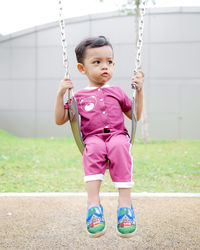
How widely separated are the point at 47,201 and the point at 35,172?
2872 millimetres

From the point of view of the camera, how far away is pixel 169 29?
44.1 feet

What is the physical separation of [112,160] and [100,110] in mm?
392

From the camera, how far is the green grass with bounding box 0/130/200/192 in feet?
20.8

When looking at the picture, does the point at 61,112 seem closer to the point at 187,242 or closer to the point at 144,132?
the point at 187,242

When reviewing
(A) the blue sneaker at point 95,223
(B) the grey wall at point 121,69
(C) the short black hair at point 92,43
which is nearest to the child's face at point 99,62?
(C) the short black hair at point 92,43

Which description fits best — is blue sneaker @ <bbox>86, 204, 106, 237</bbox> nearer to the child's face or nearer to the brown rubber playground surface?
the child's face

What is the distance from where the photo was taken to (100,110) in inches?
96.3

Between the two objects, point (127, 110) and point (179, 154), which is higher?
point (127, 110)

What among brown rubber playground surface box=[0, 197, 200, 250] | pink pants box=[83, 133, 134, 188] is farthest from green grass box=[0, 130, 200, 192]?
pink pants box=[83, 133, 134, 188]

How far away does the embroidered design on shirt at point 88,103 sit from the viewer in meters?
2.47

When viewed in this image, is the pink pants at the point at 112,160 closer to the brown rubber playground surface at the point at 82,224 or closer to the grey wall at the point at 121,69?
the brown rubber playground surface at the point at 82,224

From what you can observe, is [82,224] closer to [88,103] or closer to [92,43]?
[88,103]

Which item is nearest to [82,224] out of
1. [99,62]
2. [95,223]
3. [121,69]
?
[95,223]

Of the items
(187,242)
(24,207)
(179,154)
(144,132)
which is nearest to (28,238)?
(24,207)
